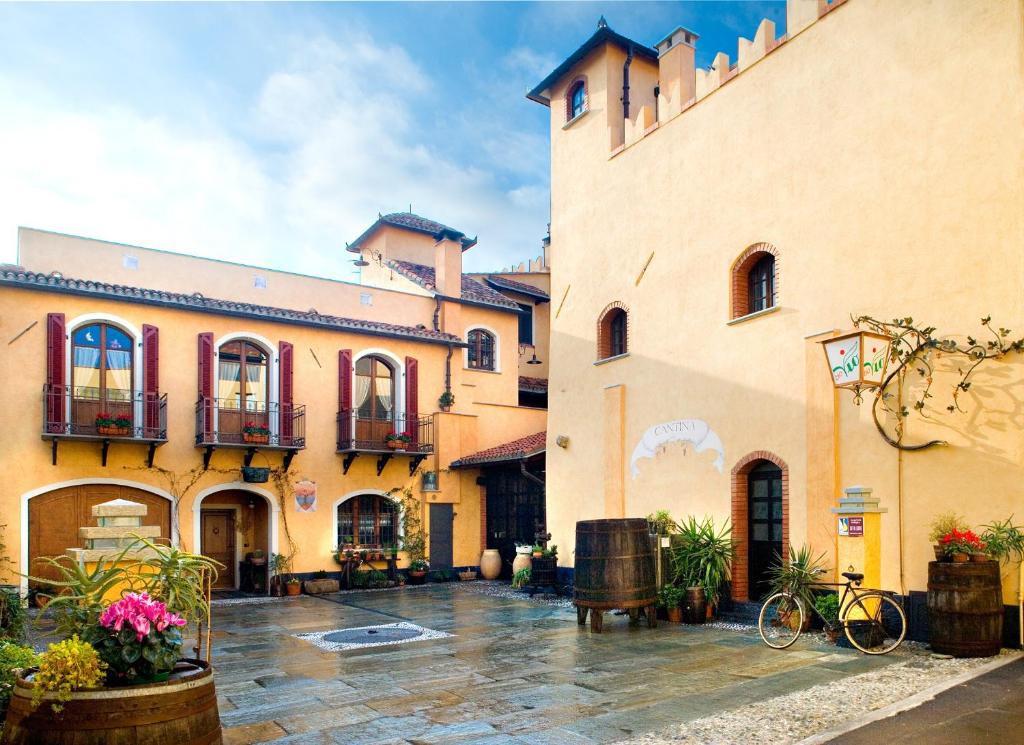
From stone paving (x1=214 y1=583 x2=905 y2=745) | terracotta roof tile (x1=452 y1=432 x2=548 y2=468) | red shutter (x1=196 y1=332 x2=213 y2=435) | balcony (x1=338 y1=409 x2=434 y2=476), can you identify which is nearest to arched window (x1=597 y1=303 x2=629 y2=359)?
terracotta roof tile (x1=452 y1=432 x2=548 y2=468)

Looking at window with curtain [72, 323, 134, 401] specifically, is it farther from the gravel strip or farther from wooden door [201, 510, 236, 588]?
the gravel strip

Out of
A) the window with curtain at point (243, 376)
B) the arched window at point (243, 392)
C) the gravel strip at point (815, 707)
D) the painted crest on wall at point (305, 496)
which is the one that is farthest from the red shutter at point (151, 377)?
the gravel strip at point (815, 707)

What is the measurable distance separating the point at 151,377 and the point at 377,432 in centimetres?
500

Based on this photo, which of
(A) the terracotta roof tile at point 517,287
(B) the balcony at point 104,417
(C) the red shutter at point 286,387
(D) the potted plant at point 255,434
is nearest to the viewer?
(B) the balcony at point 104,417

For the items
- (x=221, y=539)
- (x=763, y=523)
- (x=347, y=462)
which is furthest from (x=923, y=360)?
(x=221, y=539)

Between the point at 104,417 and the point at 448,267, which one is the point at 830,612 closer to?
the point at 104,417

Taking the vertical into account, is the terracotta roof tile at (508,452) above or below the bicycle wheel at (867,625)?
above

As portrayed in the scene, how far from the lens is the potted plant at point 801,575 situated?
34.2ft

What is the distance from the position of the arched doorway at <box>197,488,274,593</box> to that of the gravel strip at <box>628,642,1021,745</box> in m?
13.5

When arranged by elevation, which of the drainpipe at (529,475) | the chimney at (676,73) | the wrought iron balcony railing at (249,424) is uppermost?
the chimney at (676,73)

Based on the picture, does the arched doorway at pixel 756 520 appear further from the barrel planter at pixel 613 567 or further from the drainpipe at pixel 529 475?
the drainpipe at pixel 529 475

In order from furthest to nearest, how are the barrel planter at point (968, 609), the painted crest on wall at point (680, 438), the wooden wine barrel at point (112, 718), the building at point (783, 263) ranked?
the painted crest on wall at point (680, 438), the building at point (783, 263), the barrel planter at point (968, 609), the wooden wine barrel at point (112, 718)

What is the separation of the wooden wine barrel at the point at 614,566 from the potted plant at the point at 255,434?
27.8 ft

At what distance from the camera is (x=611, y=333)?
1590 centimetres
